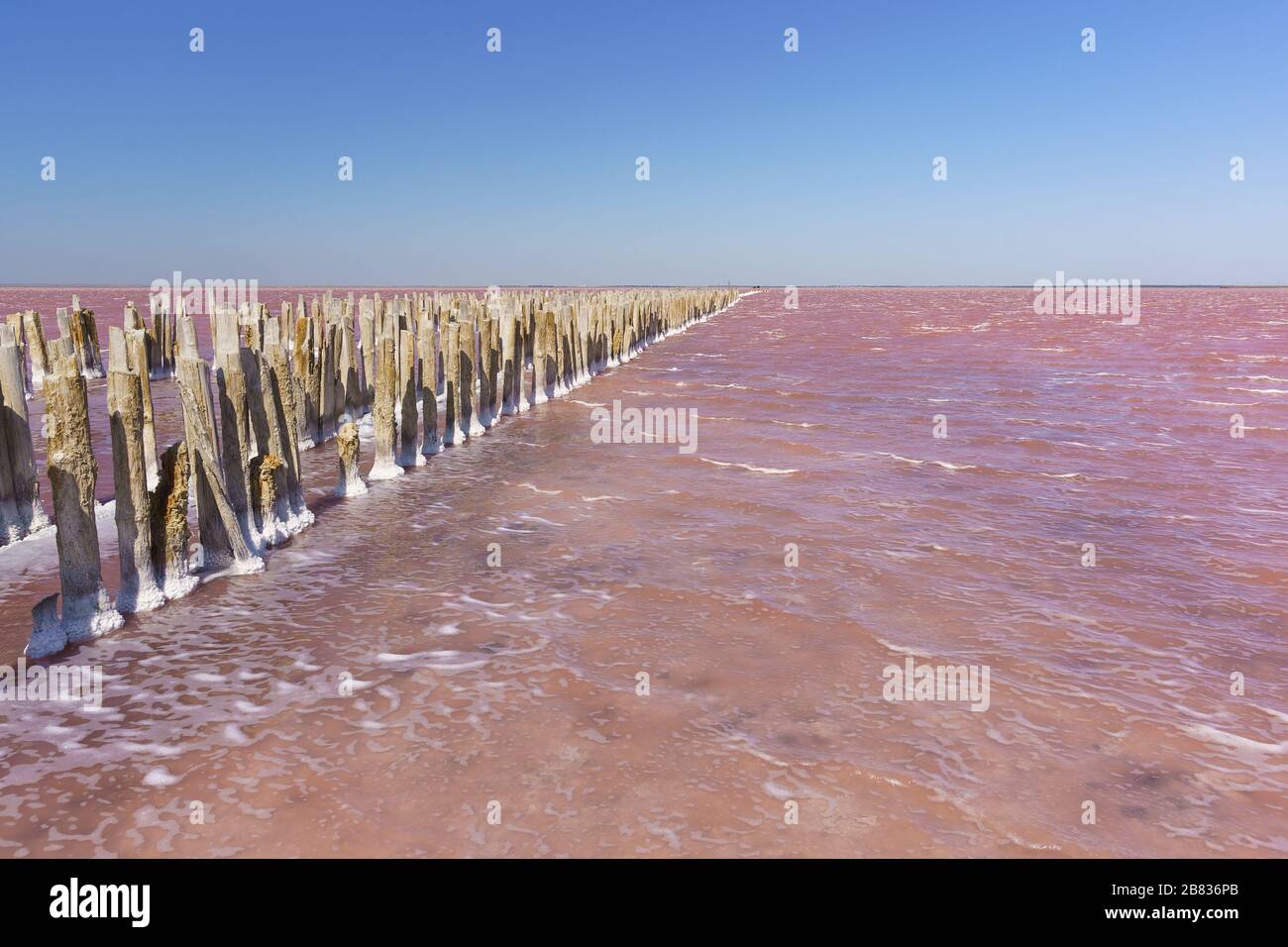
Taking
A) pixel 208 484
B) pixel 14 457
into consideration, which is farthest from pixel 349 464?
pixel 14 457

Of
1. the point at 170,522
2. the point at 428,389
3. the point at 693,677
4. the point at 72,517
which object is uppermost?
the point at 428,389

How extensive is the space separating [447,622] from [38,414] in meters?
8.72

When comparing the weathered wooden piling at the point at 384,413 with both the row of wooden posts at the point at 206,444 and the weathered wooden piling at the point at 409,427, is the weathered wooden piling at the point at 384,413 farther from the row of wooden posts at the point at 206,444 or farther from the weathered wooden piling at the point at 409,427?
the weathered wooden piling at the point at 409,427

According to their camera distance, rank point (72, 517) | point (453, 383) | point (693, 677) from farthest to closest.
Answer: point (453, 383) < point (72, 517) < point (693, 677)

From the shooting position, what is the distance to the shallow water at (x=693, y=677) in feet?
8.59

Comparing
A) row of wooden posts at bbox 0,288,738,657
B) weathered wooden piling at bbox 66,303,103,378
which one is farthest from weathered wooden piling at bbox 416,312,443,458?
weathered wooden piling at bbox 66,303,103,378

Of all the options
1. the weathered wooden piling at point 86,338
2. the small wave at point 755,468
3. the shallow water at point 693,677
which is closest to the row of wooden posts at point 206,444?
the shallow water at point 693,677

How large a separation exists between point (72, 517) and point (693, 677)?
9.95 ft

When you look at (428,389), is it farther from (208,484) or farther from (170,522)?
(170,522)

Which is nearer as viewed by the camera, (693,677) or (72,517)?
(693,677)

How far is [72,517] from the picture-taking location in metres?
3.74

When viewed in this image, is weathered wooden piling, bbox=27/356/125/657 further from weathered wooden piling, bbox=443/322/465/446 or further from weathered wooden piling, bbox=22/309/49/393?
weathered wooden piling, bbox=22/309/49/393

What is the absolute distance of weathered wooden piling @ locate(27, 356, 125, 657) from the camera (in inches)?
145
